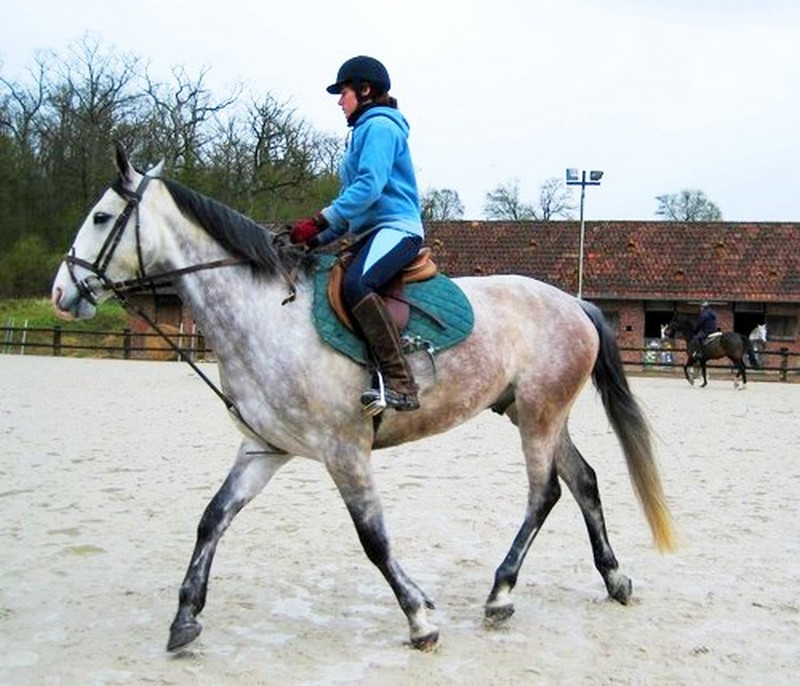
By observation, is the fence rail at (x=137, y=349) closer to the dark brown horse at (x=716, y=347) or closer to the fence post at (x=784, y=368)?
the fence post at (x=784, y=368)

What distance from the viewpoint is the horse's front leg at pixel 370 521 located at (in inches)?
162

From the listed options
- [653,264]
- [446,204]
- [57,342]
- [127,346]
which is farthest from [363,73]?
[446,204]

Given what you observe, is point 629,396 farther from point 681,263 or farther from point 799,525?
point 681,263

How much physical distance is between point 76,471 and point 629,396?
212 inches

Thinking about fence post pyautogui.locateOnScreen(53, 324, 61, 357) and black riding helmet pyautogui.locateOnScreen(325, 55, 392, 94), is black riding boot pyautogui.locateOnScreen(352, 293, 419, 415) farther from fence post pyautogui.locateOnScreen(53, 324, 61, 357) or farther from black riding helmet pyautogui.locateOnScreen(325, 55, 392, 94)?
fence post pyautogui.locateOnScreen(53, 324, 61, 357)

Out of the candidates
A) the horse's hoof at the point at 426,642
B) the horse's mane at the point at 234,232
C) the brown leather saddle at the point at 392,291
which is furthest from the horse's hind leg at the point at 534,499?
the horse's mane at the point at 234,232

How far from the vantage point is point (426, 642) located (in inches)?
160

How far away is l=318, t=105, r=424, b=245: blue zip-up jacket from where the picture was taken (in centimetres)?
415

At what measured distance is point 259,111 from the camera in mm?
45656

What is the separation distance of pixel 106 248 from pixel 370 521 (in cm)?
174

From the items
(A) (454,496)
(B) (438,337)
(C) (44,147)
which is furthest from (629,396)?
(C) (44,147)

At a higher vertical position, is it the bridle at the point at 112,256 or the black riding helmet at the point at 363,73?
the black riding helmet at the point at 363,73

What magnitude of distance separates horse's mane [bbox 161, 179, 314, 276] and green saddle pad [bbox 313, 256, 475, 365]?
23 cm

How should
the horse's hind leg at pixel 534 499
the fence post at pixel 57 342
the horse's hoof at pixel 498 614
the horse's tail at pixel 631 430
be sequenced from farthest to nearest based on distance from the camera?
the fence post at pixel 57 342 < the horse's tail at pixel 631 430 < the horse's hind leg at pixel 534 499 < the horse's hoof at pixel 498 614
